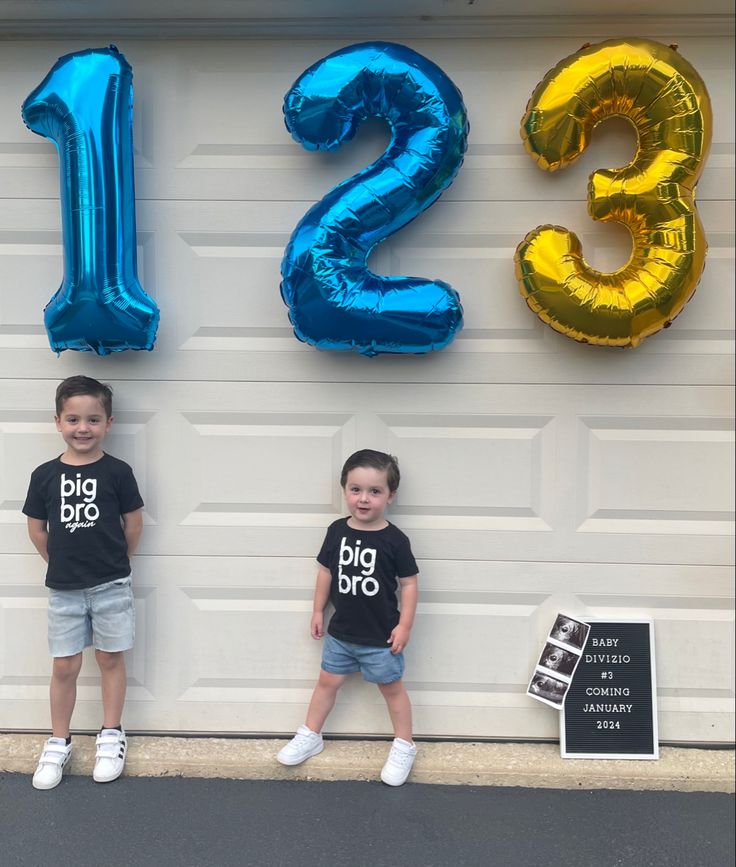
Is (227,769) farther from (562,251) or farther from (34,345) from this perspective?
(562,251)

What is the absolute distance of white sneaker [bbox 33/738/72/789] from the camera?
Answer: 2436 millimetres

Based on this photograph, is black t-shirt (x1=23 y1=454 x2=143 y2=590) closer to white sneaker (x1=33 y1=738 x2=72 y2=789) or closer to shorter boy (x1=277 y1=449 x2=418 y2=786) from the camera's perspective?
white sneaker (x1=33 y1=738 x2=72 y2=789)

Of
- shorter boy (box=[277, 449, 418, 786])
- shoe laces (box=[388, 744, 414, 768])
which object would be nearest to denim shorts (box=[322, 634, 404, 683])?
shorter boy (box=[277, 449, 418, 786])

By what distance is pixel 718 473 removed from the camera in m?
2.58

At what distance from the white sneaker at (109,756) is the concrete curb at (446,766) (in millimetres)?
62

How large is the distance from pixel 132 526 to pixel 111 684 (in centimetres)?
57

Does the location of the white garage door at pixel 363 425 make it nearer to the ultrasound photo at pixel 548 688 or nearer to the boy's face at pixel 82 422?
the ultrasound photo at pixel 548 688

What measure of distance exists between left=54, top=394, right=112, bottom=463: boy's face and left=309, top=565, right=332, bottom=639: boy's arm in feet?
3.00

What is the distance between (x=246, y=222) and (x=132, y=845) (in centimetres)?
209

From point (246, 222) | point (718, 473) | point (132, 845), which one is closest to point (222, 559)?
point (132, 845)

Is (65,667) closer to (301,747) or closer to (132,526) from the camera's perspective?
(132,526)

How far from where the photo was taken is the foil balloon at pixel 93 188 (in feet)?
7.65

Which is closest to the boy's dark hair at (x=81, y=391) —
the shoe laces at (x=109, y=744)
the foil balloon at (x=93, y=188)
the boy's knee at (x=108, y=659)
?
the foil balloon at (x=93, y=188)

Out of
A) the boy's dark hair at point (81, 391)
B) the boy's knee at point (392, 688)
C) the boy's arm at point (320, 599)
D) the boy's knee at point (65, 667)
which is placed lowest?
the boy's knee at point (392, 688)
